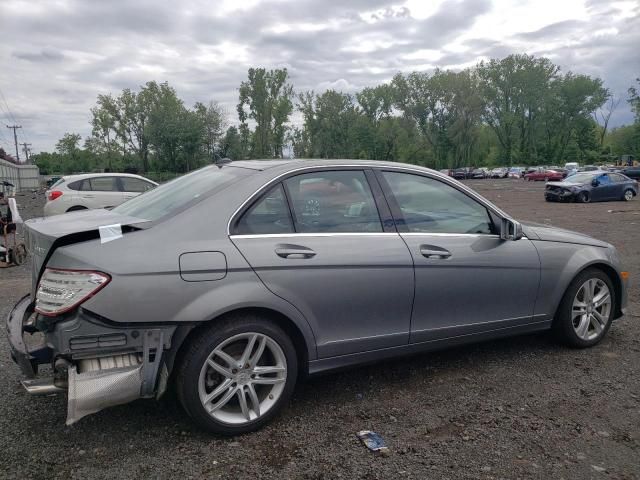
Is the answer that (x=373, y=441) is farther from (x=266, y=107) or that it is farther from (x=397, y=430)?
(x=266, y=107)

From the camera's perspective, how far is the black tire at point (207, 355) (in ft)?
8.98

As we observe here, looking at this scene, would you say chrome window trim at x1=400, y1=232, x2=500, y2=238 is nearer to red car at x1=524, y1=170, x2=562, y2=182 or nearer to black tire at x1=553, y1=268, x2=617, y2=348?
black tire at x1=553, y1=268, x2=617, y2=348

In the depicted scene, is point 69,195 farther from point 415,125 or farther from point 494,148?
point 494,148

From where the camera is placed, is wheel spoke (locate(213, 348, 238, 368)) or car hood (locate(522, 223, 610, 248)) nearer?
wheel spoke (locate(213, 348, 238, 368))

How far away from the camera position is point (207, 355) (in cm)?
276

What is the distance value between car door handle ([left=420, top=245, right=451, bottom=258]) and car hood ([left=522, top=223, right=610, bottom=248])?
36.6 inches

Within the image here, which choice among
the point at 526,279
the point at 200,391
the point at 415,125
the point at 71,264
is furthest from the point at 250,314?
the point at 415,125

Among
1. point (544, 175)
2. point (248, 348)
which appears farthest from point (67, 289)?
point (544, 175)

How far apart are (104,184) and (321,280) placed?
11867mm

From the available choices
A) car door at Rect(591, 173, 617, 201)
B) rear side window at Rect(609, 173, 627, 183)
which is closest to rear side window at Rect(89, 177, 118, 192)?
car door at Rect(591, 173, 617, 201)

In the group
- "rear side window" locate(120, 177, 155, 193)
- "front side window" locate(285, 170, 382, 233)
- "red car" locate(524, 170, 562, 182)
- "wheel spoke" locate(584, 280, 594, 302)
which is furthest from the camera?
"red car" locate(524, 170, 562, 182)

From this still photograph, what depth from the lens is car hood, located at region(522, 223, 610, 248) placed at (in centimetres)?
406

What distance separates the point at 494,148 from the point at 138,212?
100 m

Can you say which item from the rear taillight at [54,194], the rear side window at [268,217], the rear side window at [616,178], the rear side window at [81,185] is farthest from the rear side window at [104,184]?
the rear side window at [616,178]
